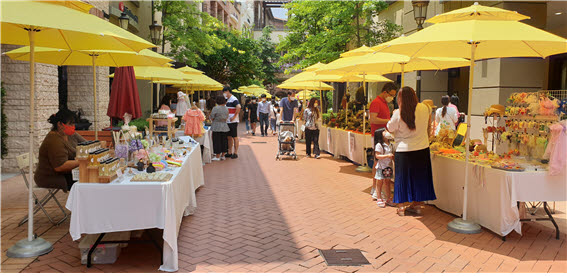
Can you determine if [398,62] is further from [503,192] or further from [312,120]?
[312,120]

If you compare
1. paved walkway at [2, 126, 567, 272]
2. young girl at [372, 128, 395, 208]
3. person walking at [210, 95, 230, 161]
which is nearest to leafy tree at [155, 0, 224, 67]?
person walking at [210, 95, 230, 161]

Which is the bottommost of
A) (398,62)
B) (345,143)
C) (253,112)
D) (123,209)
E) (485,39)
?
(123,209)

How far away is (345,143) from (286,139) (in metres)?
1.77

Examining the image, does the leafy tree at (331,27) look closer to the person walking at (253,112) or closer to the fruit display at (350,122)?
the person walking at (253,112)

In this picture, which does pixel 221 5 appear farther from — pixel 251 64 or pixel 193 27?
pixel 193 27

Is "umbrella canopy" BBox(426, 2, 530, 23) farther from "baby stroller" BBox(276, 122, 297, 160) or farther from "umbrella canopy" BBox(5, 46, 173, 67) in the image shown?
"baby stroller" BBox(276, 122, 297, 160)

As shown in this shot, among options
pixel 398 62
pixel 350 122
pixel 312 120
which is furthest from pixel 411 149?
pixel 312 120

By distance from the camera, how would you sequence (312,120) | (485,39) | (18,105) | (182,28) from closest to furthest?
1. (485,39)
2. (18,105)
3. (312,120)
4. (182,28)

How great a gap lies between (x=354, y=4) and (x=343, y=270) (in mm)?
15190

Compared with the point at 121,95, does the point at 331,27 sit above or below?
above

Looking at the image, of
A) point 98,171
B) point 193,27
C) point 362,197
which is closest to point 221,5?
point 193,27

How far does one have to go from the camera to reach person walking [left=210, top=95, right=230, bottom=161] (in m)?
12.0

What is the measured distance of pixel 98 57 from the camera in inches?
316

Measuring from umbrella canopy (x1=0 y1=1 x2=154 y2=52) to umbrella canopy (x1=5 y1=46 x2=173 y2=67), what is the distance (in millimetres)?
1227
